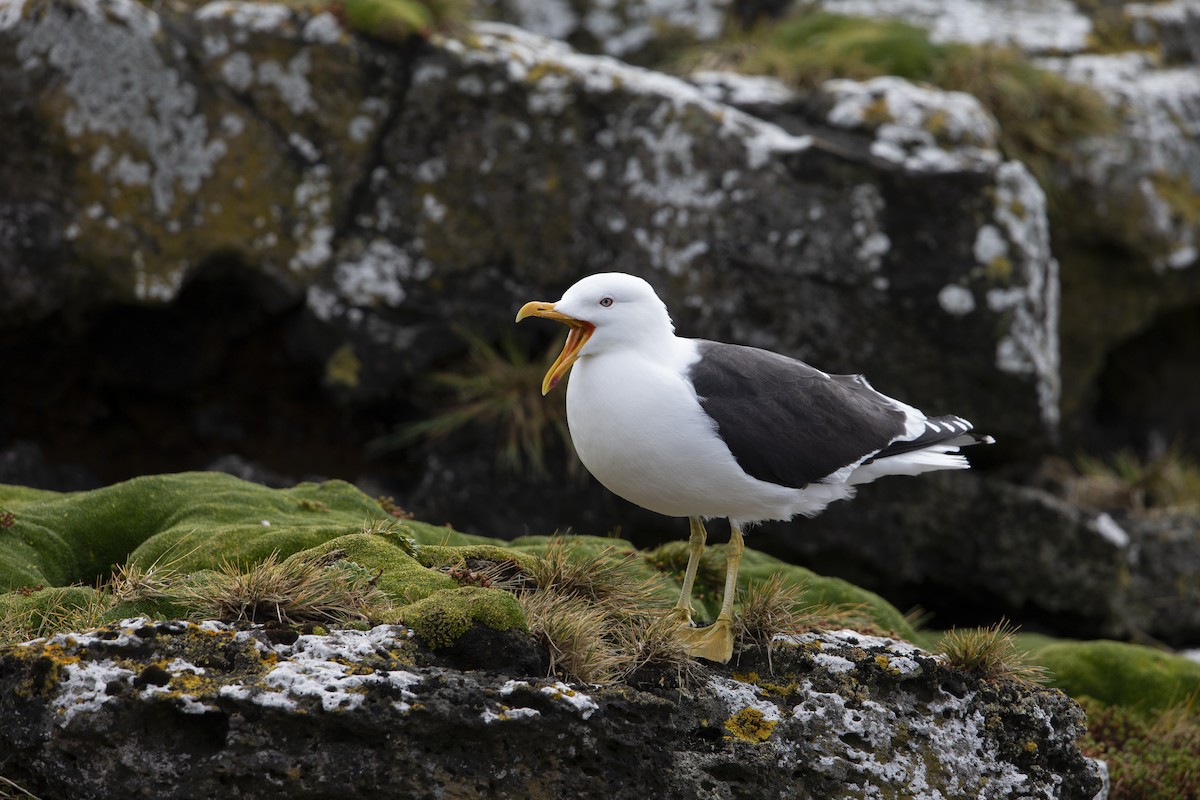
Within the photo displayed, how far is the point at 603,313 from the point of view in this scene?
5.40 metres

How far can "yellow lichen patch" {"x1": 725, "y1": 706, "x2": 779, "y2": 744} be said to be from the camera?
484 cm

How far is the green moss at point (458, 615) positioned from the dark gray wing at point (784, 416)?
4.29 ft

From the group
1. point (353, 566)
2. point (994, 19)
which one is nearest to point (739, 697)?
point (353, 566)

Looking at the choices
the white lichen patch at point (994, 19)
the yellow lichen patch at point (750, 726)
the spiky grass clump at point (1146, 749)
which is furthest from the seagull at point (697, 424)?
the white lichen patch at point (994, 19)

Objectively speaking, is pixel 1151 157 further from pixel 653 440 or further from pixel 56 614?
pixel 56 614

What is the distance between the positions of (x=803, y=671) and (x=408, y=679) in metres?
1.90

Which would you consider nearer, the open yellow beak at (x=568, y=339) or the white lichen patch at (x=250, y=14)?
the open yellow beak at (x=568, y=339)

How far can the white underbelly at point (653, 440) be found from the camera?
525 centimetres

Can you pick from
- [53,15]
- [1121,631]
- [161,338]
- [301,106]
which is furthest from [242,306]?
[1121,631]

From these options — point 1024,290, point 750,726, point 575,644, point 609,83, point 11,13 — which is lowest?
point 750,726

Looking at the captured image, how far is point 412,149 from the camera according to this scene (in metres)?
9.44

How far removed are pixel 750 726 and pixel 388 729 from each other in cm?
155

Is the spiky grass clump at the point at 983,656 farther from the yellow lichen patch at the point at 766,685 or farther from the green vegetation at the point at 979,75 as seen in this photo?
the green vegetation at the point at 979,75

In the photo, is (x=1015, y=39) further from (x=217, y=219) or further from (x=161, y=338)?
(x=161, y=338)
